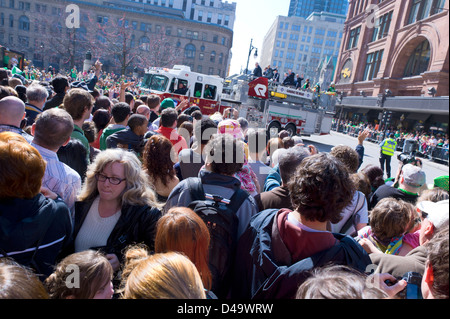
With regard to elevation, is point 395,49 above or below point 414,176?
above

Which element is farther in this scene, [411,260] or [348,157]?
[348,157]

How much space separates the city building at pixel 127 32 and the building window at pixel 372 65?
31338 millimetres

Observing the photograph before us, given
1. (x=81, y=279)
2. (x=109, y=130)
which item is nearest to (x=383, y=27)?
(x=109, y=130)

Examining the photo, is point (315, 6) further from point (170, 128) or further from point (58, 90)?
point (170, 128)

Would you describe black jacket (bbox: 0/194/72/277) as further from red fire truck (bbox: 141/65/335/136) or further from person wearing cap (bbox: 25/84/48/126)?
red fire truck (bbox: 141/65/335/136)

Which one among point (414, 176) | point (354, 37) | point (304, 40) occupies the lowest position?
point (414, 176)

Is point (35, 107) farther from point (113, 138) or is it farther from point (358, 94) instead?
point (358, 94)

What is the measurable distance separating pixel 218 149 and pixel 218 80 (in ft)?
48.2

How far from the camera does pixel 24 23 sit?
5831 centimetres

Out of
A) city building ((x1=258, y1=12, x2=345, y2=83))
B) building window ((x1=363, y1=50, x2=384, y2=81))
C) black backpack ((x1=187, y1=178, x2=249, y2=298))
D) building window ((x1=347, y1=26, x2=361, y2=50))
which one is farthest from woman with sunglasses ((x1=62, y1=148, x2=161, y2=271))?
city building ((x1=258, y1=12, x2=345, y2=83))

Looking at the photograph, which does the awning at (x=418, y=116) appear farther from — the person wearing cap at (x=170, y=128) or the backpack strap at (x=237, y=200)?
the backpack strap at (x=237, y=200)

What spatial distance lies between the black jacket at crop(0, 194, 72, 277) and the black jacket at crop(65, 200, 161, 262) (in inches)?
12.3

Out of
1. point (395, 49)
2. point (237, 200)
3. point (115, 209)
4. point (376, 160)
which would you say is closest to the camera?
point (115, 209)

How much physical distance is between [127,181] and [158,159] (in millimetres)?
805
